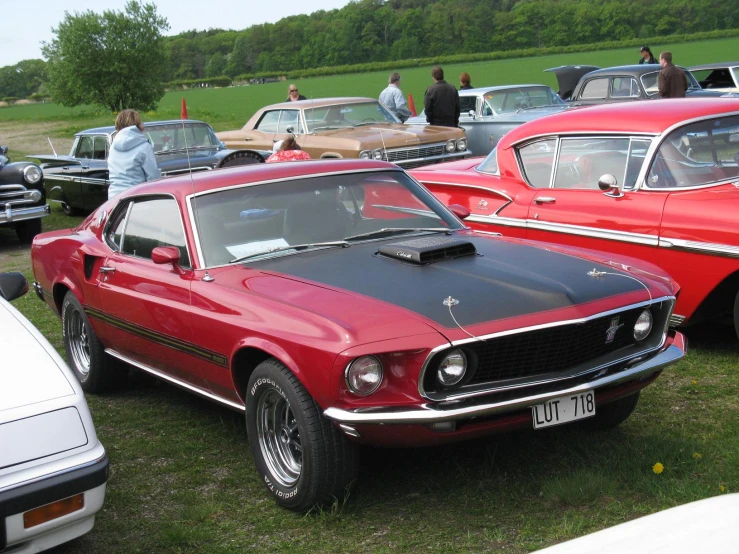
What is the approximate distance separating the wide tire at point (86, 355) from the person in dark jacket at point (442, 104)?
9.43 m

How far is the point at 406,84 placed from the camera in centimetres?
5619

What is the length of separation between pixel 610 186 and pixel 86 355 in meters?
3.60

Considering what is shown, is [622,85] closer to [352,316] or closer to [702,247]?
[702,247]

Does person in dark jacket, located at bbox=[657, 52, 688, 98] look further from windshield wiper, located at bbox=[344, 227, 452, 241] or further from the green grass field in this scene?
windshield wiper, located at bbox=[344, 227, 452, 241]

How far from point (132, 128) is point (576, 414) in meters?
6.29

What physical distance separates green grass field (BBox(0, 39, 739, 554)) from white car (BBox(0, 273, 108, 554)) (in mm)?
548

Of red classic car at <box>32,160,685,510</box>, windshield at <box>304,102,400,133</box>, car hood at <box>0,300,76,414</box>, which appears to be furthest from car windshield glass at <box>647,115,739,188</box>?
windshield at <box>304,102,400,133</box>

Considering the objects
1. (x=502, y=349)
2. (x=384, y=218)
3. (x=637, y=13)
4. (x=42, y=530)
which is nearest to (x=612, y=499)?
(x=502, y=349)

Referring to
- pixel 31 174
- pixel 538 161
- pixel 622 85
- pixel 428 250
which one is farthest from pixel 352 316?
pixel 622 85

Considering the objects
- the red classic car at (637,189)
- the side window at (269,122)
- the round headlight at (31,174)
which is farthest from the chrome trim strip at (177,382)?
the side window at (269,122)

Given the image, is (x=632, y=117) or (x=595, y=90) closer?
(x=632, y=117)

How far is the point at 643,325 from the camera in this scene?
4.29 m

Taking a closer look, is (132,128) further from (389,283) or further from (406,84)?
(406,84)

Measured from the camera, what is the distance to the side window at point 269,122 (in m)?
14.7
